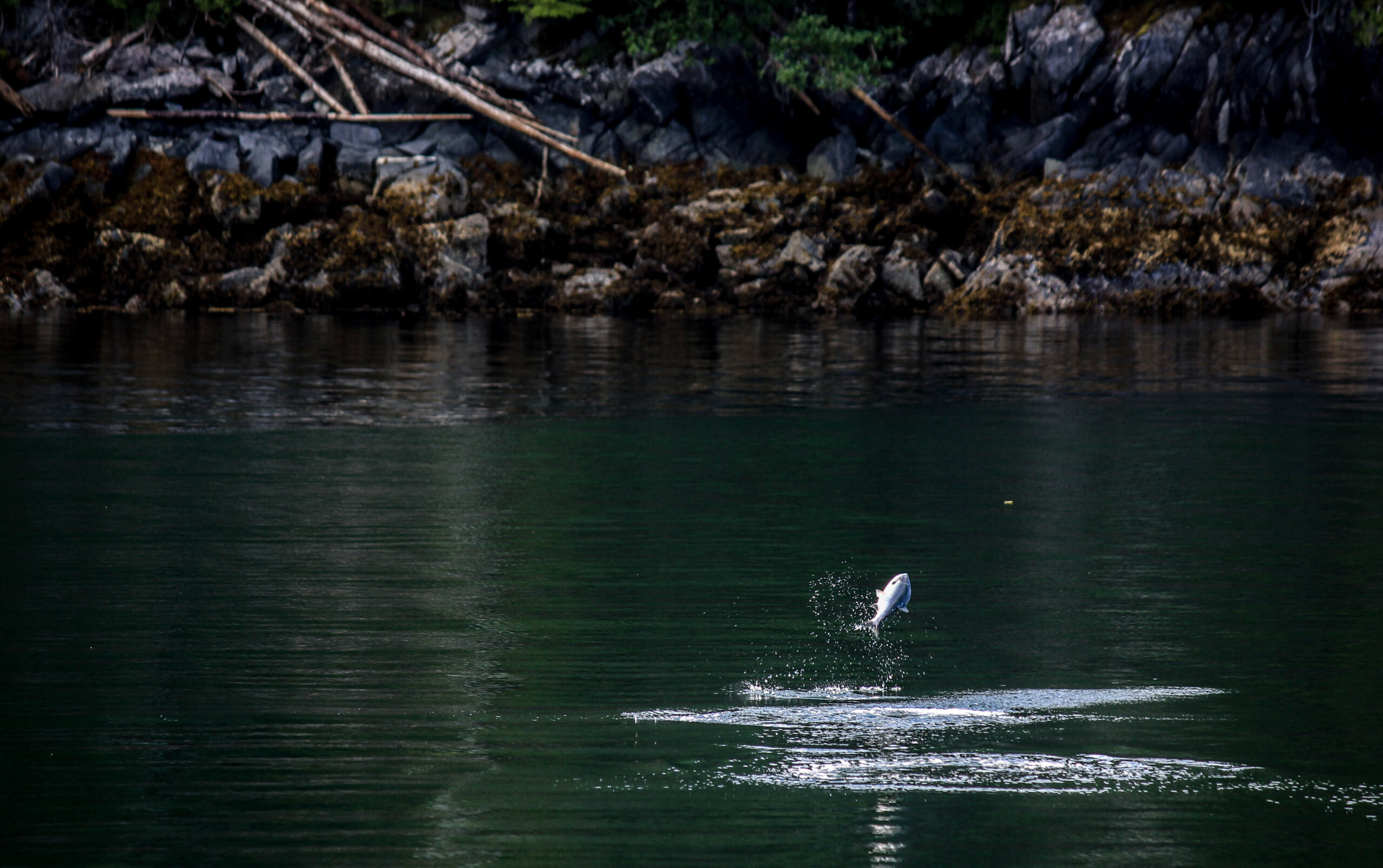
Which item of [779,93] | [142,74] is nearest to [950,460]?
[779,93]

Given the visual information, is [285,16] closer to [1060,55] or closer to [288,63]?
[288,63]

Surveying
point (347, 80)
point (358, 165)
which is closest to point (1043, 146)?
point (358, 165)

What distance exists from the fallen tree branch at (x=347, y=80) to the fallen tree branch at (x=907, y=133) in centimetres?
1113

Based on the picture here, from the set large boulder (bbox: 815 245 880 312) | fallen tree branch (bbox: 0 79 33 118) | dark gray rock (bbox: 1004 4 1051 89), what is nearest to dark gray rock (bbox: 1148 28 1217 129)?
dark gray rock (bbox: 1004 4 1051 89)

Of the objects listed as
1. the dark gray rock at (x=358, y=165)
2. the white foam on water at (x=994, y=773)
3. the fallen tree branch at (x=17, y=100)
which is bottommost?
the white foam on water at (x=994, y=773)

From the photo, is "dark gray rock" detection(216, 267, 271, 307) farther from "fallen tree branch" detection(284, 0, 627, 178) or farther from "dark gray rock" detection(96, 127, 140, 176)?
"fallen tree branch" detection(284, 0, 627, 178)

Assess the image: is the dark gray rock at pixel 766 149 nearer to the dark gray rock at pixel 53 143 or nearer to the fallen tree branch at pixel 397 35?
the fallen tree branch at pixel 397 35

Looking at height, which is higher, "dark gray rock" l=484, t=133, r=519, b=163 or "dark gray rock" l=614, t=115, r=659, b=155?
"dark gray rock" l=614, t=115, r=659, b=155

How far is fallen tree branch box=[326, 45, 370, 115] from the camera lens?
35.6 metres

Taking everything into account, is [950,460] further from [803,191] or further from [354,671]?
[803,191]

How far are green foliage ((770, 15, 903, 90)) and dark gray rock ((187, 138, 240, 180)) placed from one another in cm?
1195

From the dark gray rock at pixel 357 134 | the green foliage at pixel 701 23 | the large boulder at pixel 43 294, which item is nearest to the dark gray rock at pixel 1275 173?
the green foliage at pixel 701 23

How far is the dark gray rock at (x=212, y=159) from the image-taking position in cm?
3397

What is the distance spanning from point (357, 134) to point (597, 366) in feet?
61.3
